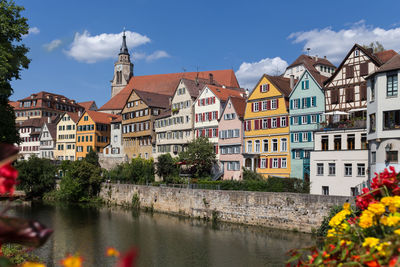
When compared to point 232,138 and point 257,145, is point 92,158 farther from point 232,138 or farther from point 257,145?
point 257,145

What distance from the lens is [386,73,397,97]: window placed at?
26.9 m

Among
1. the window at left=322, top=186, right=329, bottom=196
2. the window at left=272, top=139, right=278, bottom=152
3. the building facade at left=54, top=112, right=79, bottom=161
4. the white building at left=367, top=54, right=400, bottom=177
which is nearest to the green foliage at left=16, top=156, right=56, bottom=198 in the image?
the building facade at left=54, top=112, right=79, bottom=161

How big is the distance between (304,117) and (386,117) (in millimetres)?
13023

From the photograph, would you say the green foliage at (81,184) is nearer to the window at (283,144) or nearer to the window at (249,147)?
the window at (249,147)

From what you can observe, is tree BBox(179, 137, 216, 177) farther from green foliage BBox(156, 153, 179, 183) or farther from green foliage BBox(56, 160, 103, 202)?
green foliage BBox(56, 160, 103, 202)

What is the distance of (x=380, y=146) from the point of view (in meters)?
27.3

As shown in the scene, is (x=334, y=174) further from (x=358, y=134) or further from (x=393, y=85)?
(x=393, y=85)

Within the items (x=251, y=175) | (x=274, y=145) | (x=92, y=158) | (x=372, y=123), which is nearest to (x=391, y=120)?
(x=372, y=123)

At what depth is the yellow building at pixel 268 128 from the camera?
137ft

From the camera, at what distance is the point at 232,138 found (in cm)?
4700

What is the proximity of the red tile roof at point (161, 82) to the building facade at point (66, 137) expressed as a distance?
12.5m

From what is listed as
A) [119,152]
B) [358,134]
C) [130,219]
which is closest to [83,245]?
[130,219]

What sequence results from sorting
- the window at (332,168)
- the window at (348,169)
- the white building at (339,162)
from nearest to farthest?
1. the white building at (339,162)
2. the window at (348,169)
3. the window at (332,168)

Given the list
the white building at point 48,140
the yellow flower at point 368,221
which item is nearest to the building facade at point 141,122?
the white building at point 48,140
